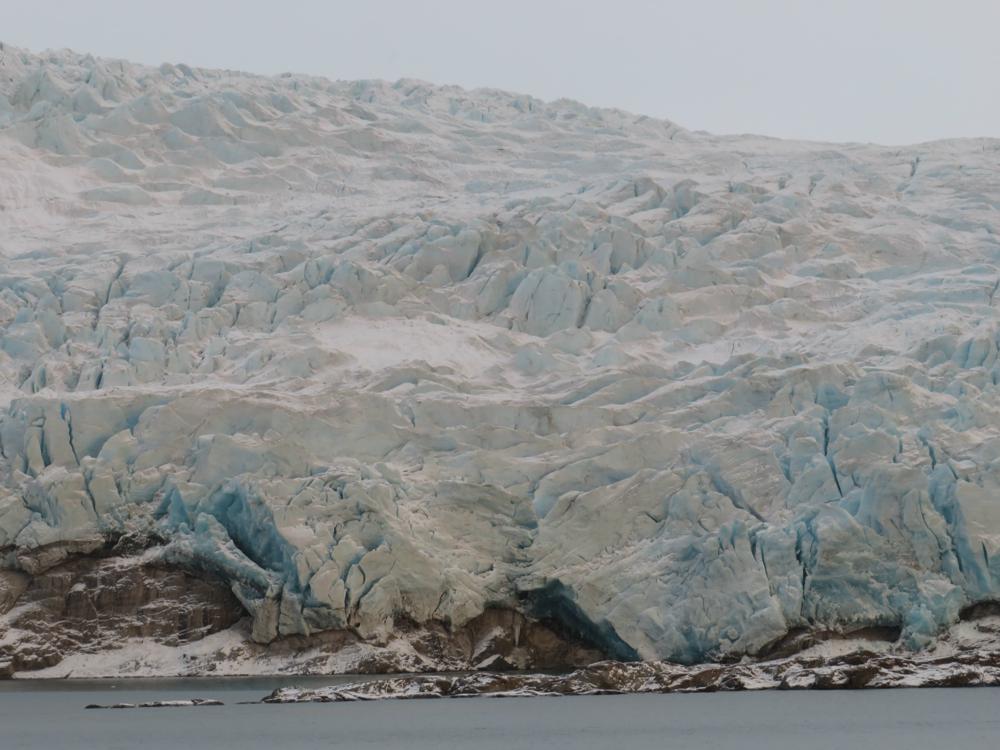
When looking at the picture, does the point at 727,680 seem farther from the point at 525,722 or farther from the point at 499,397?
the point at 499,397

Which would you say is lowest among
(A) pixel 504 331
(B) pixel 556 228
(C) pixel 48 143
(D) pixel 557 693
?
(D) pixel 557 693

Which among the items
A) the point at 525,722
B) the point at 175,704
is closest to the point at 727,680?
the point at 525,722

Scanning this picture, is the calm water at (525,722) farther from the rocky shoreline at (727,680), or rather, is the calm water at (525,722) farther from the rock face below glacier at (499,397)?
the rock face below glacier at (499,397)

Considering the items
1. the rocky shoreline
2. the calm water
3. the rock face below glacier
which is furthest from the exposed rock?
the rock face below glacier

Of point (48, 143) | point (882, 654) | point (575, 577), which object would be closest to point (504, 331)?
point (575, 577)

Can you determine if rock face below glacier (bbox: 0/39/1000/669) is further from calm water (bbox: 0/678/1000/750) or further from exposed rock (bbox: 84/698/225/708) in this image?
exposed rock (bbox: 84/698/225/708)

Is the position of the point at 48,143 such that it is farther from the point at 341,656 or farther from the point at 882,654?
the point at 882,654

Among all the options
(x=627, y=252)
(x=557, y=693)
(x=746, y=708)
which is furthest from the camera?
(x=627, y=252)
